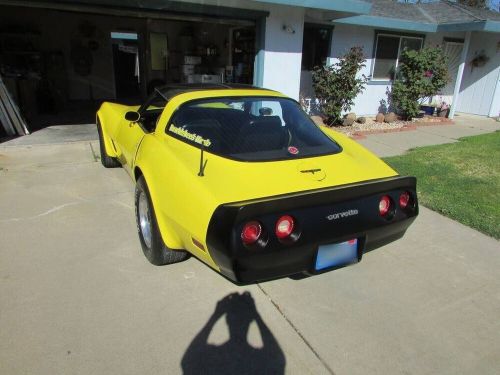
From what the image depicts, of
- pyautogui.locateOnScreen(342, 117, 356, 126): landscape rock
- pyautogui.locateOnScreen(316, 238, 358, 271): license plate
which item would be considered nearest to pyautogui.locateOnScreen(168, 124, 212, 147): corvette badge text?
pyautogui.locateOnScreen(316, 238, 358, 271): license plate

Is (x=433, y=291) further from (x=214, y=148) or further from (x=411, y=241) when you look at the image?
(x=214, y=148)

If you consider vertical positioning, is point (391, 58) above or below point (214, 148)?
above

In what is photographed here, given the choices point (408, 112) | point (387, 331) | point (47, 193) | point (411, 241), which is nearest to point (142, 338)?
point (387, 331)

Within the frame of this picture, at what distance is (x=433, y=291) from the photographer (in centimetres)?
297

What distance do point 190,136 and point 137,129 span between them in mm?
1164

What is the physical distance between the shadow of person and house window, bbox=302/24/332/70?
8.80m

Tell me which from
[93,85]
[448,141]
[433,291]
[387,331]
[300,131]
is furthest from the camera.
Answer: [93,85]

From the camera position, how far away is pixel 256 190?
234 cm

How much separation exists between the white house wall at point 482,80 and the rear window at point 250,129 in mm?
12262

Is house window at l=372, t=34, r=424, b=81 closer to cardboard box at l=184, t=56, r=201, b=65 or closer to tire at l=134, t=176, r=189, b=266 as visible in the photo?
cardboard box at l=184, t=56, r=201, b=65

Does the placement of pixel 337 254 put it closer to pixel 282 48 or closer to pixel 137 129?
pixel 137 129

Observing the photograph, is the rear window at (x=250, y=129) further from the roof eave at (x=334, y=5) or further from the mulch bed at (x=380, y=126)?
the mulch bed at (x=380, y=126)

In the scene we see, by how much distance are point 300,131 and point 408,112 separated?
8.69m

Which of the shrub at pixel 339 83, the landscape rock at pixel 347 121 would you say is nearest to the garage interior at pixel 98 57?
the shrub at pixel 339 83
